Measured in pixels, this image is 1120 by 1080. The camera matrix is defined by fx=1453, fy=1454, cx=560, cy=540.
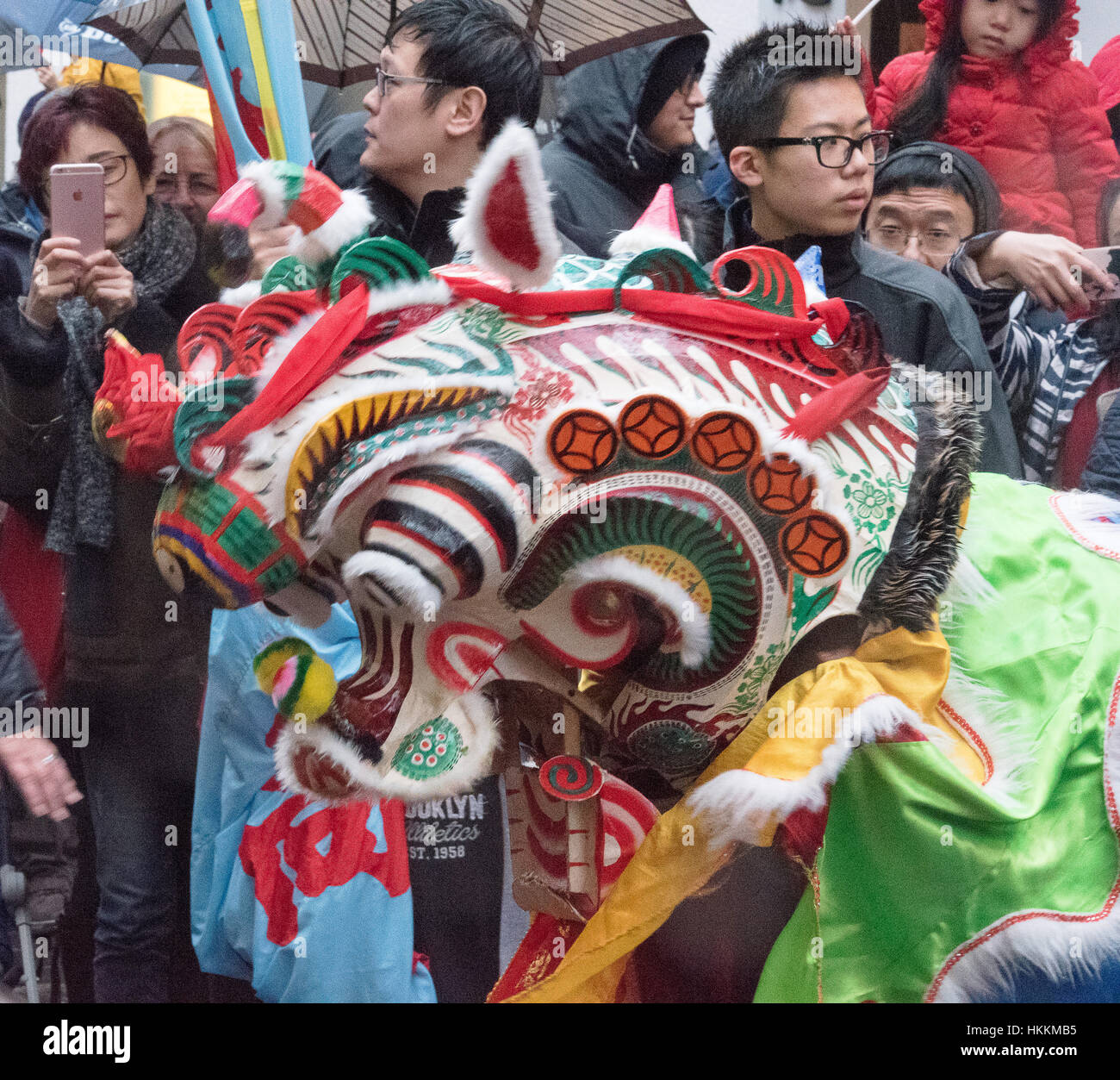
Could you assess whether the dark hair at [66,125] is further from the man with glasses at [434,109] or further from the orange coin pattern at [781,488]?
the orange coin pattern at [781,488]

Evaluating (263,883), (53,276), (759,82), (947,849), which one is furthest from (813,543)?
(53,276)

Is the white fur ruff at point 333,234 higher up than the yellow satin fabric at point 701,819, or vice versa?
the white fur ruff at point 333,234

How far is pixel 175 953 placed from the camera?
197 centimetres

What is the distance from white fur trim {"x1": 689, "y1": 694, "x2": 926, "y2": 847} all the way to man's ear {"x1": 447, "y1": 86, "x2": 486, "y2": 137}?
2.83 ft

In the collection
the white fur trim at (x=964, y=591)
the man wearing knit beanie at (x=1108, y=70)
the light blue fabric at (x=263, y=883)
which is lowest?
the light blue fabric at (x=263, y=883)

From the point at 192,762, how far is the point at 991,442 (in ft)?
3.62

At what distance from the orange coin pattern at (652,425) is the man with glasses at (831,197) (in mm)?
636

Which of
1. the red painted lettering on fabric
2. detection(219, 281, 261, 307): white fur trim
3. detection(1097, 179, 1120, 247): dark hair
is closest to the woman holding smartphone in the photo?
the red painted lettering on fabric

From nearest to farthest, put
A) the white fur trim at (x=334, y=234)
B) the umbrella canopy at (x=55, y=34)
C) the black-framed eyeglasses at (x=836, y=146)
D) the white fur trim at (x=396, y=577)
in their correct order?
the white fur trim at (x=396, y=577) → the white fur trim at (x=334, y=234) → the black-framed eyeglasses at (x=836, y=146) → the umbrella canopy at (x=55, y=34)

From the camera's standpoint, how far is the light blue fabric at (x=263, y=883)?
167 centimetres

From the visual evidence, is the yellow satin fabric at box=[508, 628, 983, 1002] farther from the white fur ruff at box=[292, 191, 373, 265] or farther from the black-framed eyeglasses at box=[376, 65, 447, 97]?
the black-framed eyeglasses at box=[376, 65, 447, 97]
